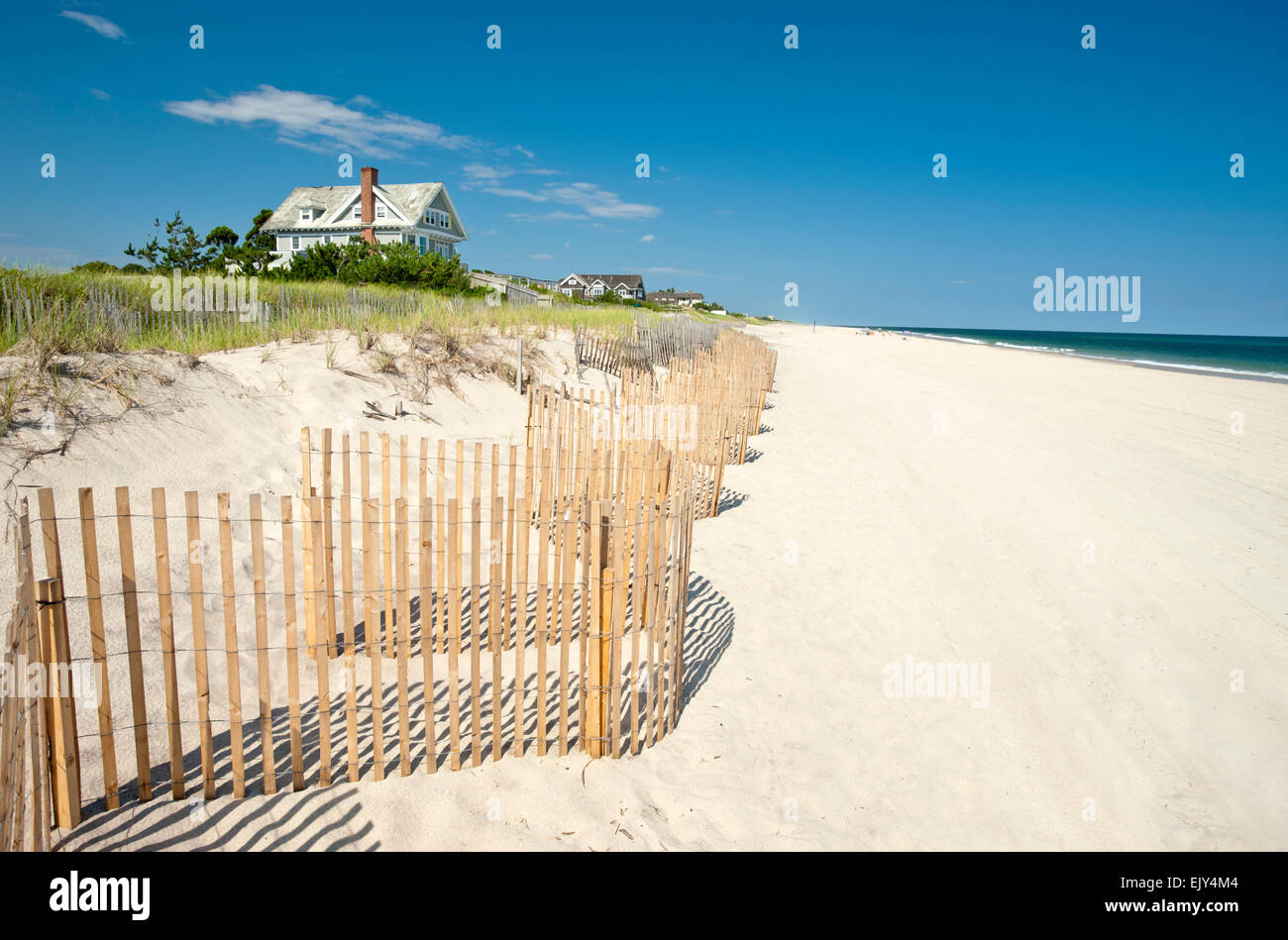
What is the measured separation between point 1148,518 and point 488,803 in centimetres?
761

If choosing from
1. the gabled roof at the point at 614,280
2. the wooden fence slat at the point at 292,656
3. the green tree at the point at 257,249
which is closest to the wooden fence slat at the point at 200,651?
the wooden fence slat at the point at 292,656

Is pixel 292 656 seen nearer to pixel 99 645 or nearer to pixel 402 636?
pixel 402 636

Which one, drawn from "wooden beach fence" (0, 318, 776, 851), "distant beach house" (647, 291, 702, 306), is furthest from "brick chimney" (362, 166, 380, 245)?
"distant beach house" (647, 291, 702, 306)

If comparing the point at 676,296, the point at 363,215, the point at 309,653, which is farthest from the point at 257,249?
the point at 676,296

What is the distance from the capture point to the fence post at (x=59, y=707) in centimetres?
225

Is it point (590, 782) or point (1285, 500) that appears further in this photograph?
point (1285, 500)

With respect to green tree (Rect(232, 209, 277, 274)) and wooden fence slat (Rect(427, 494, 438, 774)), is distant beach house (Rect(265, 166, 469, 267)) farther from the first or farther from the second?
wooden fence slat (Rect(427, 494, 438, 774))

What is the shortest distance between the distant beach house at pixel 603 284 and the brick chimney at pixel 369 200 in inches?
1768

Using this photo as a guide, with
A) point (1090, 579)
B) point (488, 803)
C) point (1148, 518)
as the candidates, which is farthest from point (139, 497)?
point (1148, 518)

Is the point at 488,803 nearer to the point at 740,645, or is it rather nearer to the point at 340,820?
the point at 340,820

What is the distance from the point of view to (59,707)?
2281mm

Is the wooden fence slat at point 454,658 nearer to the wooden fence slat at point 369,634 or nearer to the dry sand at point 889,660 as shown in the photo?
the dry sand at point 889,660

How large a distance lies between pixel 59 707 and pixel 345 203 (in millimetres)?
36818
